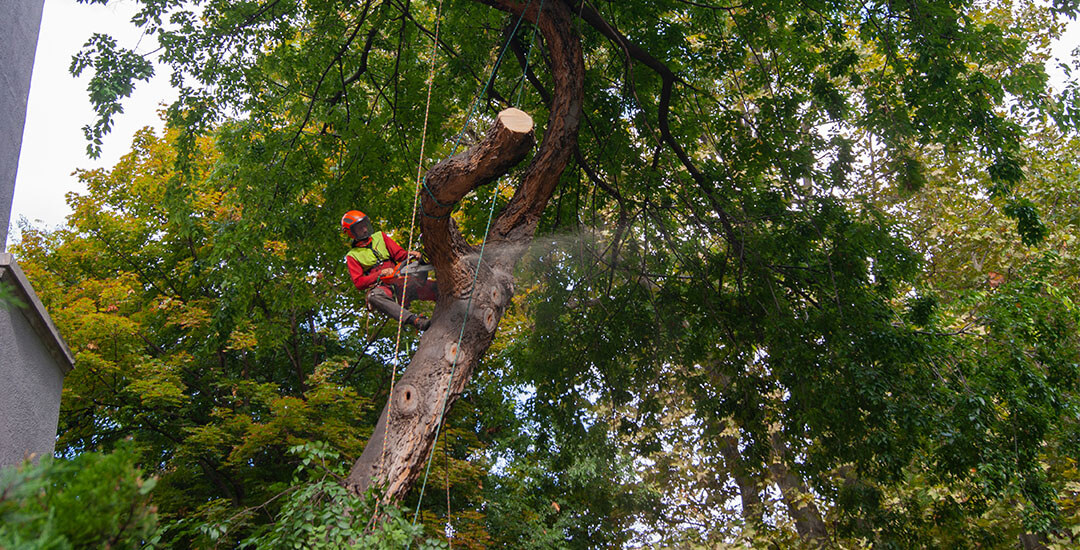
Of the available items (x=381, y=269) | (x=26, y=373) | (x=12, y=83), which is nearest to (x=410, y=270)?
(x=381, y=269)

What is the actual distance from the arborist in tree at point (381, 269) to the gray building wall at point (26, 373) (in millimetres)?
2018

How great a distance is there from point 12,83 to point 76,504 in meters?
4.25

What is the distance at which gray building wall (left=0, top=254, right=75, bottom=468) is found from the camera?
4.43 m

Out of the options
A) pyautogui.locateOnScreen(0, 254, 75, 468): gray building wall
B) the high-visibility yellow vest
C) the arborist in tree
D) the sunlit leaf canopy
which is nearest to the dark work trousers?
the arborist in tree

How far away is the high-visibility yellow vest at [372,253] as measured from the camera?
18.4 feet

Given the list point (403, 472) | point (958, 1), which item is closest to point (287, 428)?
point (403, 472)

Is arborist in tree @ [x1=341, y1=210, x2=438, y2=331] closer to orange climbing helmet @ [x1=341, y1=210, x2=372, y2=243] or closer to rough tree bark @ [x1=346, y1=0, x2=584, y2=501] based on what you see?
orange climbing helmet @ [x1=341, y1=210, x2=372, y2=243]

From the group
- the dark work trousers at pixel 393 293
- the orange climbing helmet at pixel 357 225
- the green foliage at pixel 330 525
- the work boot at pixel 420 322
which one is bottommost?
the green foliage at pixel 330 525

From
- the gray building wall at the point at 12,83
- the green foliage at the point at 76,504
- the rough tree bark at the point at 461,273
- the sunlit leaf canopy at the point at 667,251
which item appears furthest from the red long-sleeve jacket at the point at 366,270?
the green foliage at the point at 76,504

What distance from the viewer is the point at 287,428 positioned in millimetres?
8930

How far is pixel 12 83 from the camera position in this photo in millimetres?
4711

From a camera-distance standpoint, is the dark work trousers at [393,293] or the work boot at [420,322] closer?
the work boot at [420,322]

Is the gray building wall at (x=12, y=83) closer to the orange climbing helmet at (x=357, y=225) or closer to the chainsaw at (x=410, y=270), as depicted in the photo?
the orange climbing helmet at (x=357, y=225)

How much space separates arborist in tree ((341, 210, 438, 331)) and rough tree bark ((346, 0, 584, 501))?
66 cm
